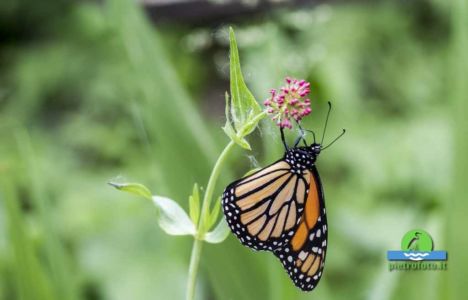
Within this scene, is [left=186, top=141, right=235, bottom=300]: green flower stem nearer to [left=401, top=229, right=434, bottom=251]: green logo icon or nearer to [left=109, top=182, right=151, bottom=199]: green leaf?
[left=109, top=182, right=151, bottom=199]: green leaf

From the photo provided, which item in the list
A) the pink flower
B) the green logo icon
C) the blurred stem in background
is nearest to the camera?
the pink flower

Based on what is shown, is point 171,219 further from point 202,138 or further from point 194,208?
point 202,138

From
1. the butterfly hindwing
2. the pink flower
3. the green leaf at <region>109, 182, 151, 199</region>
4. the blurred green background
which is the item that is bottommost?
the butterfly hindwing

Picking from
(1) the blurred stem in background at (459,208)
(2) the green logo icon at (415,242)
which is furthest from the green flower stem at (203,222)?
(1) the blurred stem in background at (459,208)

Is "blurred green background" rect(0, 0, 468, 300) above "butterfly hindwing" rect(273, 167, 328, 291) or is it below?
above

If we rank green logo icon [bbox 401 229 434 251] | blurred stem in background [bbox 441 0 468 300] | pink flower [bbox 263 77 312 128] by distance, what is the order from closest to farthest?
1. pink flower [bbox 263 77 312 128]
2. green logo icon [bbox 401 229 434 251]
3. blurred stem in background [bbox 441 0 468 300]

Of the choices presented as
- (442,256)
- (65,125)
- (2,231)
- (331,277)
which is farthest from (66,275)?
(65,125)

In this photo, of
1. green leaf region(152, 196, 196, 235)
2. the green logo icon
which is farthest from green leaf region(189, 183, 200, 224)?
the green logo icon
